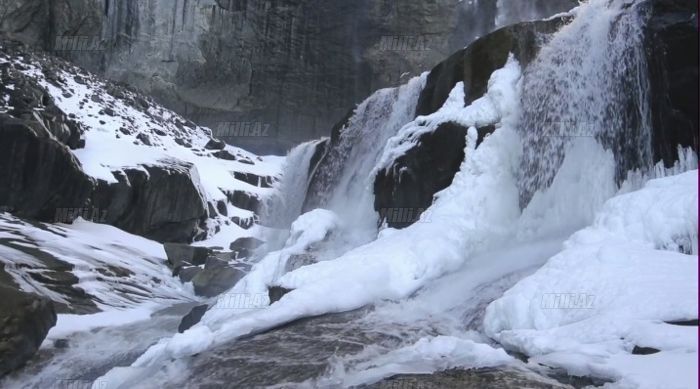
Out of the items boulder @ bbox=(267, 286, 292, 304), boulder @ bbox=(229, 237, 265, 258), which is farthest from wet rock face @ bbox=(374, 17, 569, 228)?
boulder @ bbox=(229, 237, 265, 258)

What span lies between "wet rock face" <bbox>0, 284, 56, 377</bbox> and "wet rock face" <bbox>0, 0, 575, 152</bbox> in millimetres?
37412

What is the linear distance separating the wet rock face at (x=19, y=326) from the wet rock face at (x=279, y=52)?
37.4 m

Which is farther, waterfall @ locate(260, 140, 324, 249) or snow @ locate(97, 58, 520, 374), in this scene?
waterfall @ locate(260, 140, 324, 249)

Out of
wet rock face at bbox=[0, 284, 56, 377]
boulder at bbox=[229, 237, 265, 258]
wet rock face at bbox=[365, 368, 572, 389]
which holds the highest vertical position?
boulder at bbox=[229, 237, 265, 258]

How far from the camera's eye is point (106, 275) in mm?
16344

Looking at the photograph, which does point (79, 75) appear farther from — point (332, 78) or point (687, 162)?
point (687, 162)

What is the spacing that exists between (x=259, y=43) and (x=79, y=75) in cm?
1508

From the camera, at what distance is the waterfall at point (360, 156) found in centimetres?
1636

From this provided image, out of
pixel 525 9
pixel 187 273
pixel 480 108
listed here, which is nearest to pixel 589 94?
pixel 480 108

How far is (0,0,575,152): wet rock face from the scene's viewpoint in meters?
44.9

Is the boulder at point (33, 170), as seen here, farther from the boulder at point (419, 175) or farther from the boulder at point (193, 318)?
the boulder at point (419, 175)

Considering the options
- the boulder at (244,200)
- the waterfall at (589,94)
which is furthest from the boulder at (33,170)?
the waterfall at (589,94)

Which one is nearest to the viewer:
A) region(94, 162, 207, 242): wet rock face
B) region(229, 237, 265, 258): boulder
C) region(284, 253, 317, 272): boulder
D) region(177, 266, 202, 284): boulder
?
region(284, 253, 317, 272): boulder

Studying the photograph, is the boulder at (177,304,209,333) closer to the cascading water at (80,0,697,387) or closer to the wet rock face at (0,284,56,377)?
the cascading water at (80,0,697,387)
